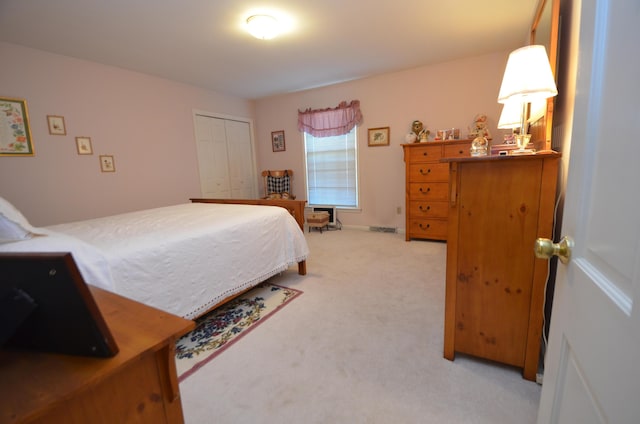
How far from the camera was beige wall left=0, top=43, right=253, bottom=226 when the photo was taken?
2.78 metres

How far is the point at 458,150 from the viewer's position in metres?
3.50

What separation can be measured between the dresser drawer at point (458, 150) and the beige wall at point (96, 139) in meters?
3.68

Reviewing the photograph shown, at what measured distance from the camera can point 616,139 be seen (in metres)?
0.45

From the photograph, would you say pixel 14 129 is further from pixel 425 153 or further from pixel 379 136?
pixel 425 153

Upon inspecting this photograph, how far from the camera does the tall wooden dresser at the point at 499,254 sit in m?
1.27

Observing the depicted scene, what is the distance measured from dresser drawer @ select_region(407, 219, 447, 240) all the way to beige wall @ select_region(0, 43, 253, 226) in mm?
3353

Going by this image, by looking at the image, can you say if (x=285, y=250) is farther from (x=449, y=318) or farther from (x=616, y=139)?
(x=616, y=139)

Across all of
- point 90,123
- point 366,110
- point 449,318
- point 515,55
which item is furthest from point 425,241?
point 90,123

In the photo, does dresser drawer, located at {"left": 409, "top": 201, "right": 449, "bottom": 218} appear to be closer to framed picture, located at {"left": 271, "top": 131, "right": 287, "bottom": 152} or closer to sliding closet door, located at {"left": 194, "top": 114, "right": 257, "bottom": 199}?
framed picture, located at {"left": 271, "top": 131, "right": 287, "bottom": 152}

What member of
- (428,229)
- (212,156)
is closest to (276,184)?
(212,156)

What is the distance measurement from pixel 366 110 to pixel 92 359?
14.5 feet

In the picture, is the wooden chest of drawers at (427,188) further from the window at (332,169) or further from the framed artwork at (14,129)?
the framed artwork at (14,129)

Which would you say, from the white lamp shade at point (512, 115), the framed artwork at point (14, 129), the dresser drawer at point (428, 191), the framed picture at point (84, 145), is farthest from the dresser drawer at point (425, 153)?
the framed artwork at point (14, 129)

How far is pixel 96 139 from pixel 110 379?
3642mm
